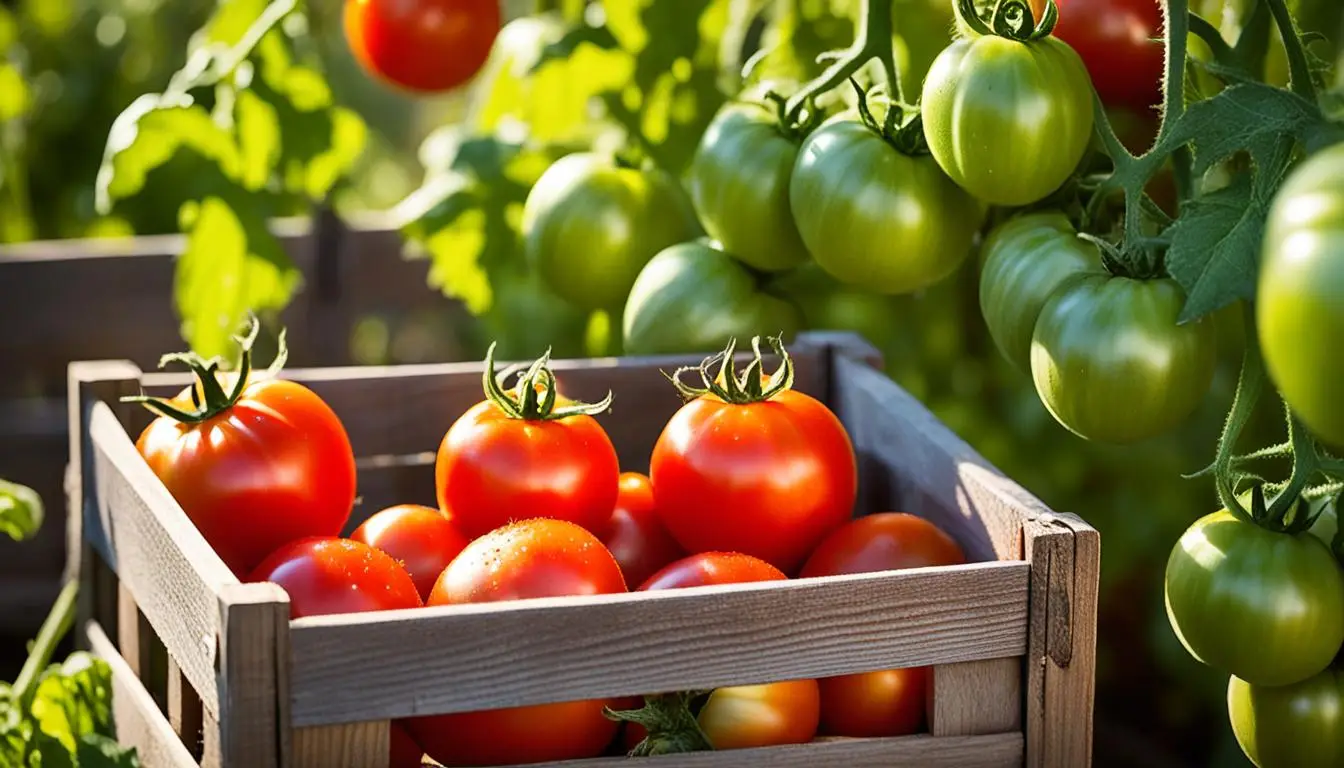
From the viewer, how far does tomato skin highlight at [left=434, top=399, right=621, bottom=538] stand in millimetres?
988

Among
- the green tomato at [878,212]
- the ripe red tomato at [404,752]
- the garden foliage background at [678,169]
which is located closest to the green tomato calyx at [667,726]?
the ripe red tomato at [404,752]

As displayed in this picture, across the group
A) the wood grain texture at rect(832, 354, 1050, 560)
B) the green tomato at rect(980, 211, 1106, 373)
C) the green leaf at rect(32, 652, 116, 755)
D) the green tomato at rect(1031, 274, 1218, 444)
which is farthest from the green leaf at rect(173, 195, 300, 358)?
the green tomato at rect(1031, 274, 1218, 444)

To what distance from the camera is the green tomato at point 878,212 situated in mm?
1013

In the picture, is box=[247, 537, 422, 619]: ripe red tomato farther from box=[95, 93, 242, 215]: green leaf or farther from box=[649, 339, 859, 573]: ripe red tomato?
box=[95, 93, 242, 215]: green leaf

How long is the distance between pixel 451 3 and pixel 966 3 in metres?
0.76

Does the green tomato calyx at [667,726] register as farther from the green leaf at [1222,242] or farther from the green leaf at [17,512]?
the green leaf at [17,512]

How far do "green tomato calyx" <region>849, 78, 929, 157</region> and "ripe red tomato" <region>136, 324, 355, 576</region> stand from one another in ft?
1.33

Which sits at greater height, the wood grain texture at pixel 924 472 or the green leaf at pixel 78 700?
the wood grain texture at pixel 924 472

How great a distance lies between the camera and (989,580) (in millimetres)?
859

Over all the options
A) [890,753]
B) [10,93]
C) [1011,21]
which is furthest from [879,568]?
[10,93]

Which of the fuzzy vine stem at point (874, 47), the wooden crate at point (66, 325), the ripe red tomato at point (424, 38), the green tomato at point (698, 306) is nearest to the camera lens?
the fuzzy vine stem at point (874, 47)

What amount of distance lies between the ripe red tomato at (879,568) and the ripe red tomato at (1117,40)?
32 cm

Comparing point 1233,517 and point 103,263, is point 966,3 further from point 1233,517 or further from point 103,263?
point 103,263

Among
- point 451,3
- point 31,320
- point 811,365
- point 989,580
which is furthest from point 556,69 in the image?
point 989,580
